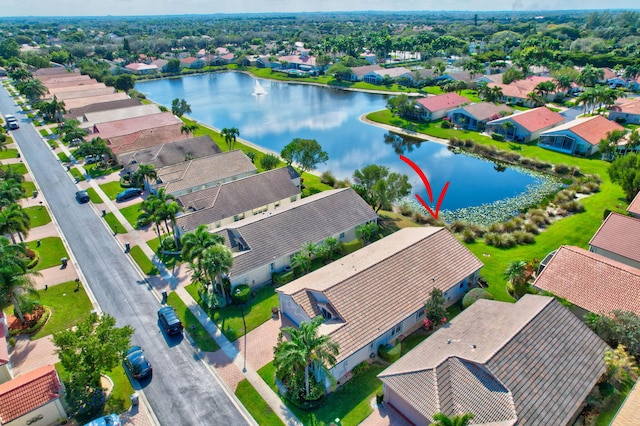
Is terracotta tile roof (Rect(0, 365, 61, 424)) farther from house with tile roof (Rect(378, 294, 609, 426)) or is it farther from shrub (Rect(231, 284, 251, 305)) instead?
house with tile roof (Rect(378, 294, 609, 426))

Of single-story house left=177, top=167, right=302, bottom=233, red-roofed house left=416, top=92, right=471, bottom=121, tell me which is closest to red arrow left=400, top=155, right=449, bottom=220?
single-story house left=177, top=167, right=302, bottom=233

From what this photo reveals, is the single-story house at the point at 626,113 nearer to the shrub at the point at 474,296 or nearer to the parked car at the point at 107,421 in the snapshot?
the shrub at the point at 474,296

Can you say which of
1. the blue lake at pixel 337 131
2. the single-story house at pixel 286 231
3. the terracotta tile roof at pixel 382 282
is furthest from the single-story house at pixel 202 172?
the terracotta tile roof at pixel 382 282

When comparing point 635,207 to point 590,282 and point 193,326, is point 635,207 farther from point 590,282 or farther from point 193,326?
point 193,326

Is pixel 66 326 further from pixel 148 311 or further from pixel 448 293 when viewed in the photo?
pixel 448 293

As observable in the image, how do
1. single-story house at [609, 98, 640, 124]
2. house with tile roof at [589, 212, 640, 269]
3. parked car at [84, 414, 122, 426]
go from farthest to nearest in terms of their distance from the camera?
single-story house at [609, 98, 640, 124]
house with tile roof at [589, 212, 640, 269]
parked car at [84, 414, 122, 426]

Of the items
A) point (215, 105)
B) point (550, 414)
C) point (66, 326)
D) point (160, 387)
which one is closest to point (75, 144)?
point (215, 105)
